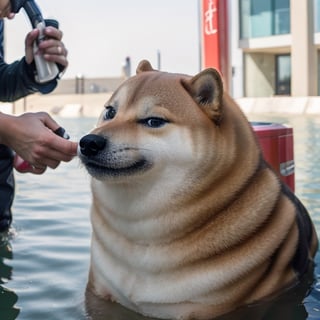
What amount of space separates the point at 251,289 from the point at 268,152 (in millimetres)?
997

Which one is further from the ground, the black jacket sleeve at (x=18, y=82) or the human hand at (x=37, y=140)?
the black jacket sleeve at (x=18, y=82)

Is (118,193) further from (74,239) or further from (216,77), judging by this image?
(74,239)

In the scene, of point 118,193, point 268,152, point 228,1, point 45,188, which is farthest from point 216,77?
point 228,1

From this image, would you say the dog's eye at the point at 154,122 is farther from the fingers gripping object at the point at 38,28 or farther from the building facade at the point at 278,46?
the building facade at the point at 278,46

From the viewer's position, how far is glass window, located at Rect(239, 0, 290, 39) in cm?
2014

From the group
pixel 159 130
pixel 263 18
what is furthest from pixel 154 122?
pixel 263 18

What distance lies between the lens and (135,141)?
6.06ft

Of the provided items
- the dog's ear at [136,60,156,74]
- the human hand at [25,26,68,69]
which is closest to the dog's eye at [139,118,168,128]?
the dog's ear at [136,60,156,74]

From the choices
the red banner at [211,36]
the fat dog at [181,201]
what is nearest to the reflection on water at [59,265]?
the fat dog at [181,201]

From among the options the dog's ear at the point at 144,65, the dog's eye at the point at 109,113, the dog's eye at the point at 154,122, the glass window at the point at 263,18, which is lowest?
the dog's eye at the point at 154,122

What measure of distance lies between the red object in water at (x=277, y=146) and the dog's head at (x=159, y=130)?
2.87 feet

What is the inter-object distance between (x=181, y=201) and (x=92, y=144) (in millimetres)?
288

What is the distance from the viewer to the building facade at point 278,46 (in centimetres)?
1947

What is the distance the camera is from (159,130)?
187 centimetres
